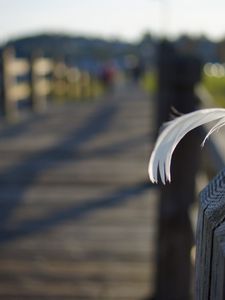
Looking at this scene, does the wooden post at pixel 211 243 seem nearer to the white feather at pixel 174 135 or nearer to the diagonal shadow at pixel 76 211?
A: the white feather at pixel 174 135

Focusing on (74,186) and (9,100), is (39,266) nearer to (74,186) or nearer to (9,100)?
(74,186)

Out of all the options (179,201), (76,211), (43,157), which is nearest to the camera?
(179,201)

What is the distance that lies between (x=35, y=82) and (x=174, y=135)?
34.4 ft

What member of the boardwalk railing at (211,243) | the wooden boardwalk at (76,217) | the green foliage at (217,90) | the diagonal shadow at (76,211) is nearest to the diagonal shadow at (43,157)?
the wooden boardwalk at (76,217)

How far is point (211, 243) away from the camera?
2.34 feet

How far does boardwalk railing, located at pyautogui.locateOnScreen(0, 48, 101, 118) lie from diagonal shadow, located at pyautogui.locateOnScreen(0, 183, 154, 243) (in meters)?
5.03

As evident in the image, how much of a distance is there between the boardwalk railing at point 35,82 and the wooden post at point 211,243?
8.70 metres

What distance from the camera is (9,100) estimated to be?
941 cm

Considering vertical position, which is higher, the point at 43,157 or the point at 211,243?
the point at 211,243

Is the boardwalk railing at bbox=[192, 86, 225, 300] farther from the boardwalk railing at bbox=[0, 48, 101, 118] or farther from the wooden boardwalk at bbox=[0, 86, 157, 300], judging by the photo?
the boardwalk railing at bbox=[0, 48, 101, 118]

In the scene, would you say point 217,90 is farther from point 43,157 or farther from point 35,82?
point 43,157

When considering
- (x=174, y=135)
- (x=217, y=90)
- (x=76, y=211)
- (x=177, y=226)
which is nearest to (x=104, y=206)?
(x=76, y=211)

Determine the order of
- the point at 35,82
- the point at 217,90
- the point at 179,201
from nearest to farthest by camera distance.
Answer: the point at 179,201 < the point at 35,82 < the point at 217,90

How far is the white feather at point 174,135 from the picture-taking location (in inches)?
27.9
